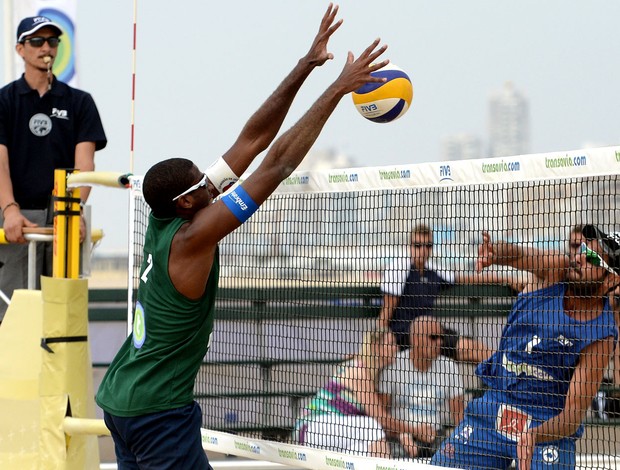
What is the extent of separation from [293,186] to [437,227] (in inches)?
35.8

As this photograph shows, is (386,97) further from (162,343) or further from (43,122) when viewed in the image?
(43,122)

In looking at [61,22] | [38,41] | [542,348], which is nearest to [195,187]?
[542,348]

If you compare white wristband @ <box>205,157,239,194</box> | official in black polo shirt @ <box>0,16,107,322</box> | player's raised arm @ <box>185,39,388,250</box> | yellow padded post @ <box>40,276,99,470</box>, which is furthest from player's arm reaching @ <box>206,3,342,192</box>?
official in black polo shirt @ <box>0,16,107,322</box>

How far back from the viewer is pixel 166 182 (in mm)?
4516

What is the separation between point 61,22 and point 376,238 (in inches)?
231

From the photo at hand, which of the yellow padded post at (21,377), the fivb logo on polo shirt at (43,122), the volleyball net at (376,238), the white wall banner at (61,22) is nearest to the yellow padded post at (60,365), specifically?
the yellow padded post at (21,377)

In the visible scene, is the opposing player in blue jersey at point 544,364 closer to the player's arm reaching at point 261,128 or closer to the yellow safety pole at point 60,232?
the player's arm reaching at point 261,128

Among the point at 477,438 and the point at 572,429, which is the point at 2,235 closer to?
the point at 477,438

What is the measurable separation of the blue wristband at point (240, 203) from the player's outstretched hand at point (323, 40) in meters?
0.75

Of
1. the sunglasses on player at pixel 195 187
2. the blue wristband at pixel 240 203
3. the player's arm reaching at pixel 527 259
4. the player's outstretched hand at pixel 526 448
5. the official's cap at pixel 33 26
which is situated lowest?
the player's outstretched hand at pixel 526 448

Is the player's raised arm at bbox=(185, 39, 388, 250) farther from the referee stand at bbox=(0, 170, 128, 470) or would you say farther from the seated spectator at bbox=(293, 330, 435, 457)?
the referee stand at bbox=(0, 170, 128, 470)

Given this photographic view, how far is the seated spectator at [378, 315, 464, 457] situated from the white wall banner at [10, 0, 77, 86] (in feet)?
19.0

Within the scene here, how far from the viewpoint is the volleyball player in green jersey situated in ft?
14.4

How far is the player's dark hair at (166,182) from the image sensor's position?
451 cm
